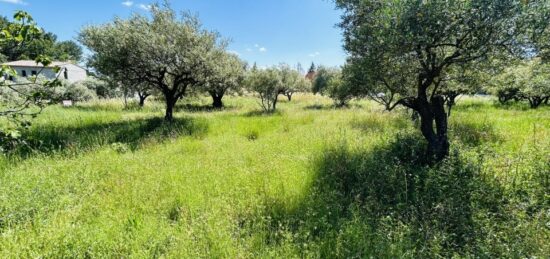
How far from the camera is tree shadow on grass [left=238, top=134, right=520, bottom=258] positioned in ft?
10.9

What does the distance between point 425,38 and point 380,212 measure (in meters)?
3.41

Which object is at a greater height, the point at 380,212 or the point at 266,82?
the point at 266,82

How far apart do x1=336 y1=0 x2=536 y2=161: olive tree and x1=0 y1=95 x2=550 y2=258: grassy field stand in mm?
1602

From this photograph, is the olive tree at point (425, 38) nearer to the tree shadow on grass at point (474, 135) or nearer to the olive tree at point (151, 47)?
the tree shadow on grass at point (474, 135)

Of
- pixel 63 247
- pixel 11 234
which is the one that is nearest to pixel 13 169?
pixel 11 234

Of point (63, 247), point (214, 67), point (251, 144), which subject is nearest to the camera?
point (63, 247)

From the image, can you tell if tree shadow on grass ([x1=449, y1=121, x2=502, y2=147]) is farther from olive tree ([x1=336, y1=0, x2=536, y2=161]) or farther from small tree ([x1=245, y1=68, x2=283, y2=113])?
small tree ([x1=245, y1=68, x2=283, y2=113])

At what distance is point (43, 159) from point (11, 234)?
425 cm

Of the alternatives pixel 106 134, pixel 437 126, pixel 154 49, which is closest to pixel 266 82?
pixel 154 49

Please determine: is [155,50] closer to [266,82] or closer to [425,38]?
[425,38]

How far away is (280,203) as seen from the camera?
173 inches

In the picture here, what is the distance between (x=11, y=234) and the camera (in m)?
3.54

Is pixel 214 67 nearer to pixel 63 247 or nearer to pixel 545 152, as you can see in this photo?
pixel 63 247

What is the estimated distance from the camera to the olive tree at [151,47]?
11.4m
